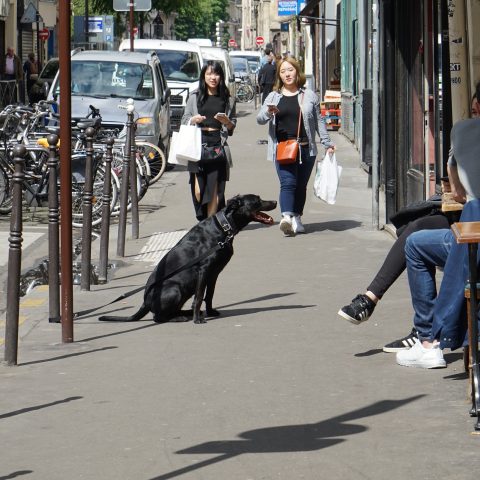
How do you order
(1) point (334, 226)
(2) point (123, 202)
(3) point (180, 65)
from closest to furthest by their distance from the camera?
(2) point (123, 202), (1) point (334, 226), (3) point (180, 65)

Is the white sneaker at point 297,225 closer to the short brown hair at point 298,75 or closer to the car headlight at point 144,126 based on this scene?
the short brown hair at point 298,75

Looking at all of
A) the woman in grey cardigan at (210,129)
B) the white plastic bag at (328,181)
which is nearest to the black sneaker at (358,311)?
the woman in grey cardigan at (210,129)

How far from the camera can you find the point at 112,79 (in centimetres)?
2041

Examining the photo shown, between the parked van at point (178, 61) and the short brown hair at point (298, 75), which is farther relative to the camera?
the parked van at point (178, 61)

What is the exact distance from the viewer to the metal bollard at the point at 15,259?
7355 millimetres

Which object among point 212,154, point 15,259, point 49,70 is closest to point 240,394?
point 15,259

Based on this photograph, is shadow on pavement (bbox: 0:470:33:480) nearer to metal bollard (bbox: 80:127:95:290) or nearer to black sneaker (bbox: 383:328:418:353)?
black sneaker (bbox: 383:328:418:353)

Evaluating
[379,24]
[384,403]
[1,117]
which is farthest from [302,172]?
[384,403]

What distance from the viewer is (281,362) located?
745 cm

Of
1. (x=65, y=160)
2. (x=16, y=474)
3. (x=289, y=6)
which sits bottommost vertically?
(x=16, y=474)

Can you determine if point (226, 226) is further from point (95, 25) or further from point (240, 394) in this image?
point (95, 25)

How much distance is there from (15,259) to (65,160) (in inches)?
31.9

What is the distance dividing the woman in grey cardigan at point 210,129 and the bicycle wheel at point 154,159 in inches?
211

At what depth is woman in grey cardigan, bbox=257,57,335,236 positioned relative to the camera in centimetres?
1324
